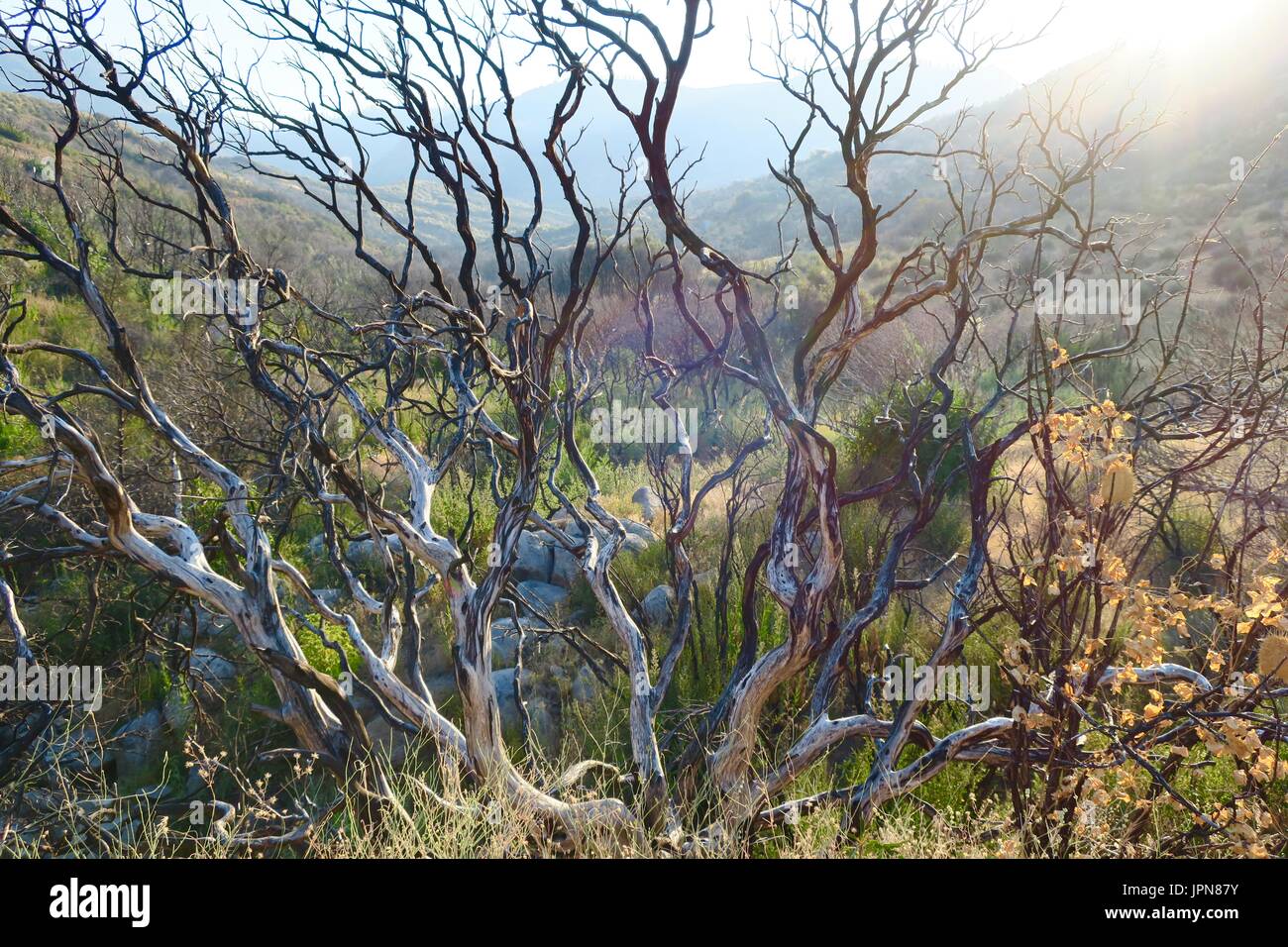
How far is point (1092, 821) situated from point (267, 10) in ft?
15.1

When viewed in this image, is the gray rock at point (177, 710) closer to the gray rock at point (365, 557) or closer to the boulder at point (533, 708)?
the gray rock at point (365, 557)

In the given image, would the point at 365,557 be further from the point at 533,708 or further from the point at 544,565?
the point at 533,708

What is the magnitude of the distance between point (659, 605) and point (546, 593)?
4.21ft

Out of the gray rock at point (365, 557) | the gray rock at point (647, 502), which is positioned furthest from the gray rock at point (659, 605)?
the gray rock at point (365, 557)

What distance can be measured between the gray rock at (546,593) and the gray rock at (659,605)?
36.0 inches

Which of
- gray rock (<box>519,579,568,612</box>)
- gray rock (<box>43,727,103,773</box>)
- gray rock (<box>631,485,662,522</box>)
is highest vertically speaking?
gray rock (<box>631,485,662,522</box>)

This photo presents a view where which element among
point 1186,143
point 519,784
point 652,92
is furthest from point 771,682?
point 1186,143

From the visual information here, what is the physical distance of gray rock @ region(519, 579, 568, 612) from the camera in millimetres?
6500

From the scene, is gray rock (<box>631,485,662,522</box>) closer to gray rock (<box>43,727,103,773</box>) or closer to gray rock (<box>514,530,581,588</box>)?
gray rock (<box>514,530,581,588</box>)

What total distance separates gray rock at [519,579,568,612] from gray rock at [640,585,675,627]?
915mm

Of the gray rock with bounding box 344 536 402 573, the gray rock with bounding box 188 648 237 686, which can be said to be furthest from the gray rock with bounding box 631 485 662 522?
the gray rock with bounding box 188 648 237 686

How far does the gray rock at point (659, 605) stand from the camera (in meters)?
5.73
